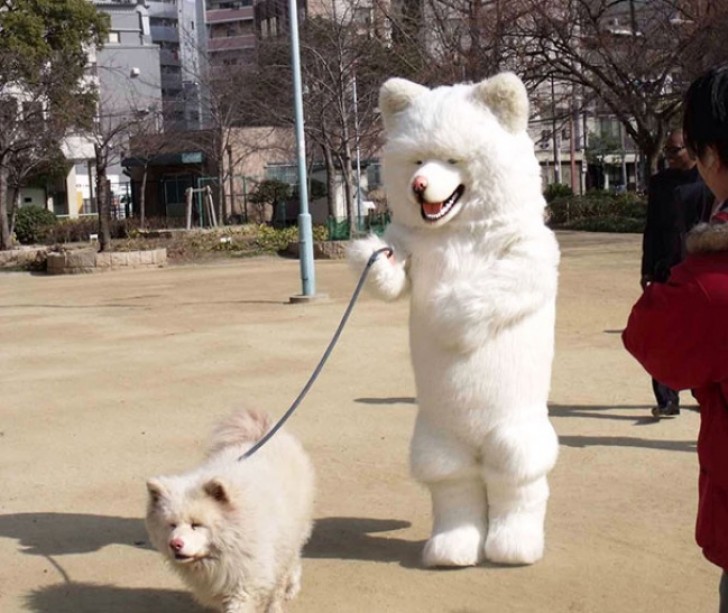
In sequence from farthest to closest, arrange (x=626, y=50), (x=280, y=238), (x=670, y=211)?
(x=280, y=238), (x=626, y=50), (x=670, y=211)

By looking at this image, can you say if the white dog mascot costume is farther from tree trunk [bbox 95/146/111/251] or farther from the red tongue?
tree trunk [bbox 95/146/111/251]

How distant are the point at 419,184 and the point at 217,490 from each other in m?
1.48

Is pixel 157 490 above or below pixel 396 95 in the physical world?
below

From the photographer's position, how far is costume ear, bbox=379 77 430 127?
4430 millimetres

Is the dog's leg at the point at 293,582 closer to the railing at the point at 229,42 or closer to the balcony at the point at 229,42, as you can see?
the balcony at the point at 229,42

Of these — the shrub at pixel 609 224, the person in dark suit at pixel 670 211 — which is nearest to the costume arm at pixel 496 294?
the person in dark suit at pixel 670 211

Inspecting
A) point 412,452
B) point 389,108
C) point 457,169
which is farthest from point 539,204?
point 412,452

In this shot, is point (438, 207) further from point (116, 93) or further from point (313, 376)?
point (116, 93)

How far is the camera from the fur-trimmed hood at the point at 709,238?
1914 millimetres

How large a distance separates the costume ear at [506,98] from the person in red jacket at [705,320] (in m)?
2.18

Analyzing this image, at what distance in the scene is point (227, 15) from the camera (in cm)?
7456

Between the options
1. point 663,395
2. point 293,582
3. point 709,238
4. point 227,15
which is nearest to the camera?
point 709,238

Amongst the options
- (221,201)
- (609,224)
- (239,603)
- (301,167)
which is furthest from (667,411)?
(221,201)

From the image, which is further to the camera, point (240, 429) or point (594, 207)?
point (594, 207)
